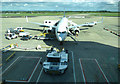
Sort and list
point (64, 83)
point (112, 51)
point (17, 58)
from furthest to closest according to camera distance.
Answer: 1. point (112, 51)
2. point (17, 58)
3. point (64, 83)

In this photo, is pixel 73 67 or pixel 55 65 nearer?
pixel 55 65

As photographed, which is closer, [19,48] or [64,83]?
[64,83]

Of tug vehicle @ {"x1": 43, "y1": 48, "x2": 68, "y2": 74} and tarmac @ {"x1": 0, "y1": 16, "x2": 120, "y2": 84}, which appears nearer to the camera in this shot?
tug vehicle @ {"x1": 43, "y1": 48, "x2": 68, "y2": 74}

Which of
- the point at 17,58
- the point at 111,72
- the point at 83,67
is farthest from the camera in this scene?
the point at 17,58

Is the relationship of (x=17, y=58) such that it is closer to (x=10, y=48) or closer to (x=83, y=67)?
(x=10, y=48)

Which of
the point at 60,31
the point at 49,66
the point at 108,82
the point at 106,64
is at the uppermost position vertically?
the point at 60,31

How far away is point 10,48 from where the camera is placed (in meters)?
29.1

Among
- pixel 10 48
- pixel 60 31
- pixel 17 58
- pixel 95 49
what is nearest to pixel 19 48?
pixel 10 48

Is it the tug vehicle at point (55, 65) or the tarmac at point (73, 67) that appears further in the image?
the tarmac at point (73, 67)

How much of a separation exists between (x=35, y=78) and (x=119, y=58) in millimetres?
20759

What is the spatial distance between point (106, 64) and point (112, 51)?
26.6ft

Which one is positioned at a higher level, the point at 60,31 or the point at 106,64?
the point at 60,31

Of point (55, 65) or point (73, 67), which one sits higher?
point (55, 65)

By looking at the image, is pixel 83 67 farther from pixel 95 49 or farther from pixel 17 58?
pixel 17 58
